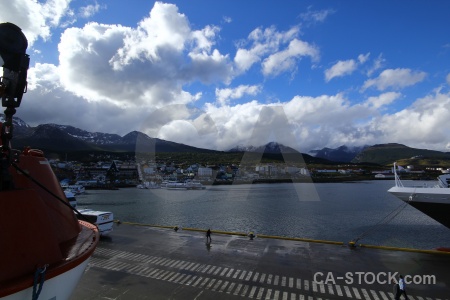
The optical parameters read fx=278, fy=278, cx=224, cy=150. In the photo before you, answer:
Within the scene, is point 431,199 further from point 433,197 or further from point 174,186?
point 174,186

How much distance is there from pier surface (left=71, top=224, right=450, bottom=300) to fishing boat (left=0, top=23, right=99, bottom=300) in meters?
6.73

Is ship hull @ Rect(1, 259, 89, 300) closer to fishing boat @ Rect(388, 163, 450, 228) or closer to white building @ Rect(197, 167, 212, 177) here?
fishing boat @ Rect(388, 163, 450, 228)

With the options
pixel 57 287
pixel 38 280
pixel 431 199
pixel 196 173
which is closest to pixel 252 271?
pixel 57 287

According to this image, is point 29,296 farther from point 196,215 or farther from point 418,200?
point 196,215

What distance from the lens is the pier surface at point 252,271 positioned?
10.3 m

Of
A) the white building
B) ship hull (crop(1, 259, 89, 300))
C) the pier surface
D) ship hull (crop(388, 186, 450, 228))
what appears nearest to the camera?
ship hull (crop(1, 259, 89, 300))

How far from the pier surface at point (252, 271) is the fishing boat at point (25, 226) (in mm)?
6731

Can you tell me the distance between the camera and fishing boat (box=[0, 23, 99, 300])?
328cm

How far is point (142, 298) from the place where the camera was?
9.90 metres

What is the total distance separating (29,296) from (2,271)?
1.45ft

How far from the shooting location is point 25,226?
3.46 meters

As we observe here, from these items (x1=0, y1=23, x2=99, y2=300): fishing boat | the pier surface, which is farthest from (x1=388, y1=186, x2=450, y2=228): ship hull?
(x1=0, y1=23, x2=99, y2=300): fishing boat

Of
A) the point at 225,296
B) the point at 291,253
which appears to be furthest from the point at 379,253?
the point at 225,296

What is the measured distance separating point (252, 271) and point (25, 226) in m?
10.6
